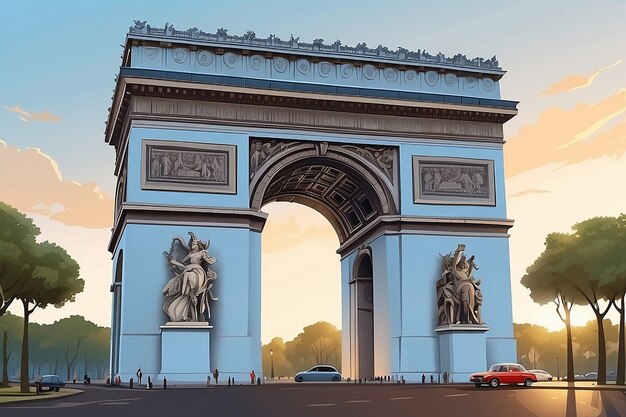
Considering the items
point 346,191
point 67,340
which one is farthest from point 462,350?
point 67,340

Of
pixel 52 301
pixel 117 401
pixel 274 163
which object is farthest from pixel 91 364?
pixel 117 401

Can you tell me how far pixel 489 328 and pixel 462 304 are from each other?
2.57 metres

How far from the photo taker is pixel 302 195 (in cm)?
5509

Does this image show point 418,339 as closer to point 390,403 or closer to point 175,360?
point 175,360

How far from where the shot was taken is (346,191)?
5053 cm

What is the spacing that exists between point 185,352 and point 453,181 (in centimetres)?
1790

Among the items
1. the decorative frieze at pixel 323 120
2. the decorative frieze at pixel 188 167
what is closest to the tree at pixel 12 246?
the decorative frieze at pixel 188 167

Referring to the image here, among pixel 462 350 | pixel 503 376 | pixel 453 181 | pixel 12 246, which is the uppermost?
pixel 453 181

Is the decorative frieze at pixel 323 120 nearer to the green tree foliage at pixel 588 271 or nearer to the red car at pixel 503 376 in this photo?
the green tree foliage at pixel 588 271

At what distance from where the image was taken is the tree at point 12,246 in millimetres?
46562

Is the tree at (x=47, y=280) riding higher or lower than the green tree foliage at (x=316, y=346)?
higher

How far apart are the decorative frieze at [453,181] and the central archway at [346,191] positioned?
1679 millimetres

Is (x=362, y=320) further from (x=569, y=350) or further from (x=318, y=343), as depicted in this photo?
(x=318, y=343)

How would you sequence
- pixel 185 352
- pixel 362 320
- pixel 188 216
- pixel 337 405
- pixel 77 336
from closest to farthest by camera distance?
1. pixel 337 405
2. pixel 185 352
3. pixel 188 216
4. pixel 362 320
5. pixel 77 336
